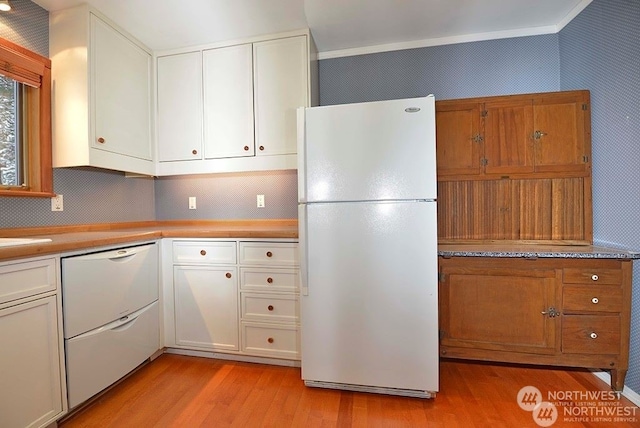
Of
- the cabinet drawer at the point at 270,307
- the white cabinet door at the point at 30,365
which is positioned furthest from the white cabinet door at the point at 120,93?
the cabinet drawer at the point at 270,307

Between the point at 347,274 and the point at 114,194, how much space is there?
6.29 feet

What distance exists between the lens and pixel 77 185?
6.16 ft

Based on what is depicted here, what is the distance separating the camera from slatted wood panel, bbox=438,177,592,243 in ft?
6.07

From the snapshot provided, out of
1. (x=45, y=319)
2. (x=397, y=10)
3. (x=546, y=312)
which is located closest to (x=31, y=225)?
(x=45, y=319)

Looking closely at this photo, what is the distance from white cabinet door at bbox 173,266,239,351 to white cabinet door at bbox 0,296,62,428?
0.70 meters

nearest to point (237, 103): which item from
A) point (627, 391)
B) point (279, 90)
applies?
point (279, 90)

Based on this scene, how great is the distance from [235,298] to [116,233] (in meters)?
0.85

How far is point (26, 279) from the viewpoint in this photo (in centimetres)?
117

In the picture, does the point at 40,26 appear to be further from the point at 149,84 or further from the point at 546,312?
the point at 546,312

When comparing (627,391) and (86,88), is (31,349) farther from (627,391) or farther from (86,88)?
(627,391)
